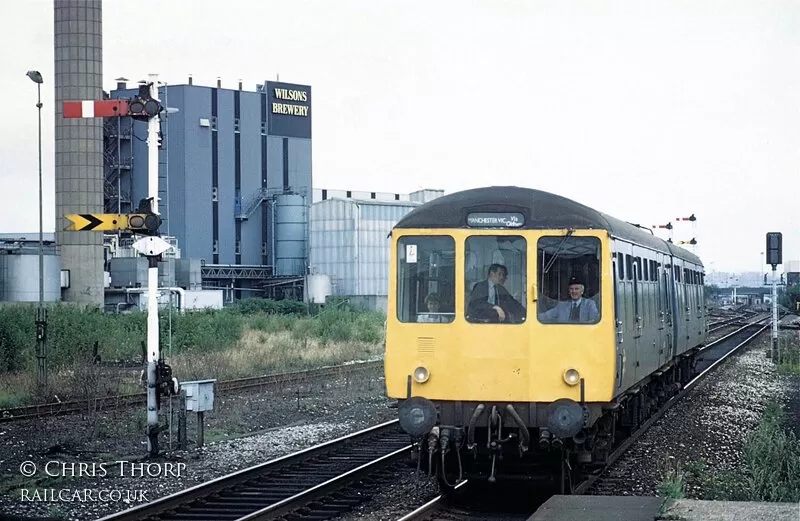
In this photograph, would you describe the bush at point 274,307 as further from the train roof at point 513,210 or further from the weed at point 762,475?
the train roof at point 513,210

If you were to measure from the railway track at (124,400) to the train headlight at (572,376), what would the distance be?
886cm

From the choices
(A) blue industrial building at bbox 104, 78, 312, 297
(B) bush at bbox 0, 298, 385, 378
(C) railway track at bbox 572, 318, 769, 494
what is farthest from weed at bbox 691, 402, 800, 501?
(A) blue industrial building at bbox 104, 78, 312, 297

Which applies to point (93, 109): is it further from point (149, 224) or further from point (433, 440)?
point (433, 440)

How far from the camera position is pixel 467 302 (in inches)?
402

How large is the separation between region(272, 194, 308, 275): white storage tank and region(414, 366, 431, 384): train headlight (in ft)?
163

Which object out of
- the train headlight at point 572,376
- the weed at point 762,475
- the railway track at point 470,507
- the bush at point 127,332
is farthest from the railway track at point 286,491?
the bush at point 127,332

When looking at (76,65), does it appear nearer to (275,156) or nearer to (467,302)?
(275,156)

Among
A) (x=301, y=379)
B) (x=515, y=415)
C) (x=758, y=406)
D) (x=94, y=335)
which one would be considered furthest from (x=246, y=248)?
(x=515, y=415)

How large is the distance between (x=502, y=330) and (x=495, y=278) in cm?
51

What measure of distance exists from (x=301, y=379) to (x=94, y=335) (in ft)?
21.4

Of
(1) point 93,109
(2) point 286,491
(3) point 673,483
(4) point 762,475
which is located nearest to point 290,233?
(1) point 93,109

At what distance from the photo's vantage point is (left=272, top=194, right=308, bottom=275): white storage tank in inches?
2335

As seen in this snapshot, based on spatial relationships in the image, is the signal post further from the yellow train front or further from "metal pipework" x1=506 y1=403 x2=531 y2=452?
"metal pipework" x1=506 y1=403 x2=531 y2=452

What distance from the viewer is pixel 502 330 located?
10102 mm
